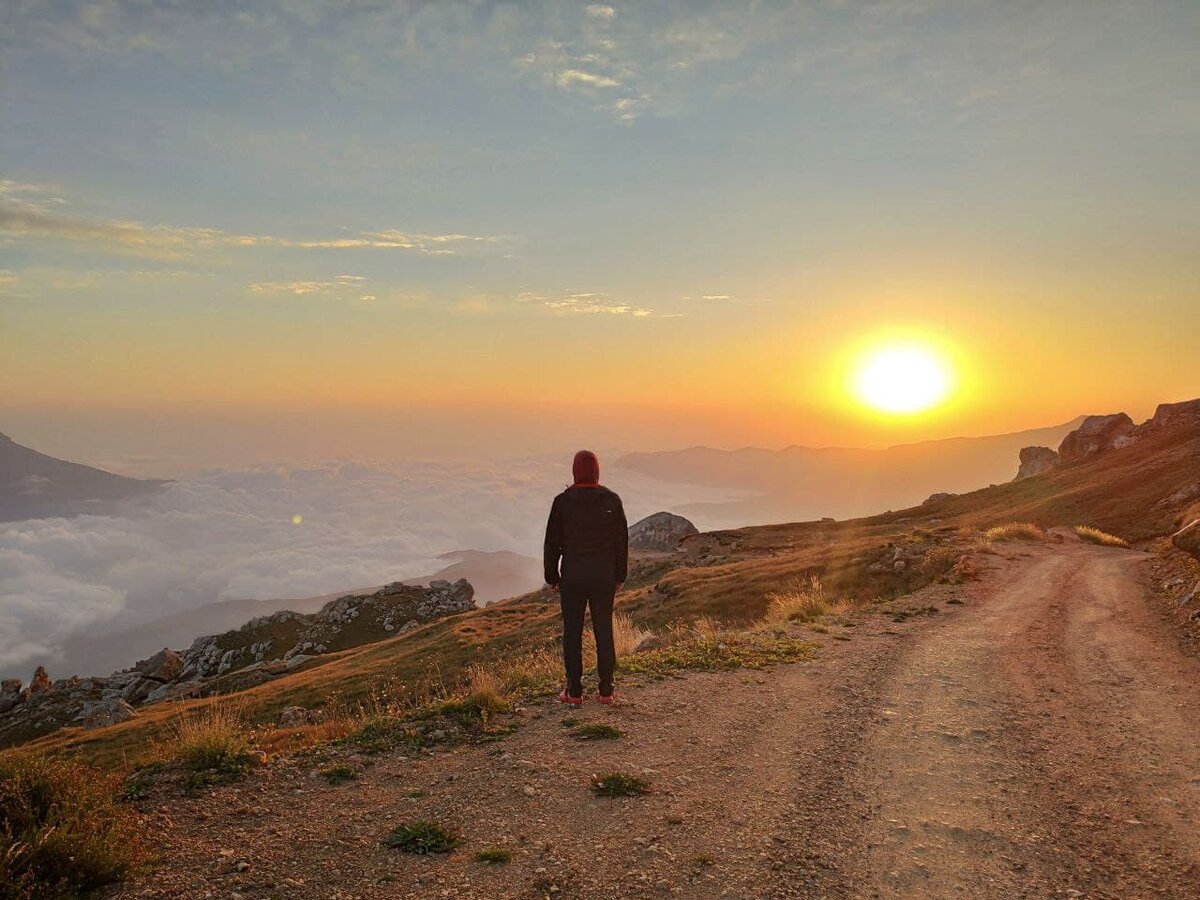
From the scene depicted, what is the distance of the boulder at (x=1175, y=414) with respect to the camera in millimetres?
78775

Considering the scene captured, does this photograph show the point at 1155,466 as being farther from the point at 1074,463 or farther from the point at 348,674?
the point at 348,674

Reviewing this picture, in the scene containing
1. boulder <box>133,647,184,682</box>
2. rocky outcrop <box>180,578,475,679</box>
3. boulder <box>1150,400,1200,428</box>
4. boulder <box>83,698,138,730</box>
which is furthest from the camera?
rocky outcrop <box>180,578,475,679</box>

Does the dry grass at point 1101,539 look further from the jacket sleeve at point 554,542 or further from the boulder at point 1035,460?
A: the boulder at point 1035,460

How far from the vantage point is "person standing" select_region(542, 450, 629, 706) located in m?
10.7

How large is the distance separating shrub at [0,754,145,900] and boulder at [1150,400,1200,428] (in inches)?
4062

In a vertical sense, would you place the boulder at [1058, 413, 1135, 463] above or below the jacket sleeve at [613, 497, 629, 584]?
above

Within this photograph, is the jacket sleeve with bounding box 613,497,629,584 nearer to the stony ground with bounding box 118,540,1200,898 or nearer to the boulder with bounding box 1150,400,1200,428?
the stony ground with bounding box 118,540,1200,898

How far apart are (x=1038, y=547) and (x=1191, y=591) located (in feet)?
58.1

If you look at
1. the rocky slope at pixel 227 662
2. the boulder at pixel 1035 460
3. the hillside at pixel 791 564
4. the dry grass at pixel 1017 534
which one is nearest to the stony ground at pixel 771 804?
the hillside at pixel 791 564

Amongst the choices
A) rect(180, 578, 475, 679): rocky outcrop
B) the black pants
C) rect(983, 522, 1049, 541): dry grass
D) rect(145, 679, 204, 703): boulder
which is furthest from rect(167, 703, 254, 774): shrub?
rect(180, 578, 475, 679): rocky outcrop

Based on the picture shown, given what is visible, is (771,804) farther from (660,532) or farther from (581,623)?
(660,532)

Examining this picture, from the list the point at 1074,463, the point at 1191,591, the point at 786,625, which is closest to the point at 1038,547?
the point at 1191,591

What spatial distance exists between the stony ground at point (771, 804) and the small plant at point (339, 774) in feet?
0.58

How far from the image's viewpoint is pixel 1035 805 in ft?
23.6
